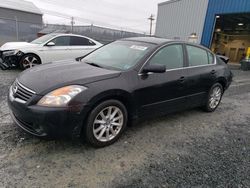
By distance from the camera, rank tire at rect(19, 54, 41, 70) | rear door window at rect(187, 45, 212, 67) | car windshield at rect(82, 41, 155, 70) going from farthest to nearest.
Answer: tire at rect(19, 54, 41, 70)
rear door window at rect(187, 45, 212, 67)
car windshield at rect(82, 41, 155, 70)

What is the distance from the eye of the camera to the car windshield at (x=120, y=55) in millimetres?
3359

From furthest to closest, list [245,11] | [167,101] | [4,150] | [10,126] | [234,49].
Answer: [234,49]
[245,11]
[167,101]
[10,126]
[4,150]

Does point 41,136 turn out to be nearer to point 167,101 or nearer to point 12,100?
point 12,100

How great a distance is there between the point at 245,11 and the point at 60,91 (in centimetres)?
1626

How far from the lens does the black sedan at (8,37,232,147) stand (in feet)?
8.36

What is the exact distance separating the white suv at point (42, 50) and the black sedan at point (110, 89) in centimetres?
422

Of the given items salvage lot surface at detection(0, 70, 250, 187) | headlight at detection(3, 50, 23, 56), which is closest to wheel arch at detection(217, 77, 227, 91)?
salvage lot surface at detection(0, 70, 250, 187)

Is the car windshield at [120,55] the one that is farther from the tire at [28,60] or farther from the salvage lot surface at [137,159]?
the tire at [28,60]

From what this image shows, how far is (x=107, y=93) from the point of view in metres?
2.80

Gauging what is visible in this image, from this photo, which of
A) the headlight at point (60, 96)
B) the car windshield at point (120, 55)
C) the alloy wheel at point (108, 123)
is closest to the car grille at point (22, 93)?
the headlight at point (60, 96)

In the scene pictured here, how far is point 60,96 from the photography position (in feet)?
8.38

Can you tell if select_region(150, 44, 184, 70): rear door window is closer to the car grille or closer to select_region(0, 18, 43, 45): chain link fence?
the car grille

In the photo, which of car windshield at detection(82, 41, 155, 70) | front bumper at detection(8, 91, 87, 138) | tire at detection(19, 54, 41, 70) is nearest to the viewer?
front bumper at detection(8, 91, 87, 138)

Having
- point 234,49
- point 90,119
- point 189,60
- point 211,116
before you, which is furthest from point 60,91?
point 234,49
